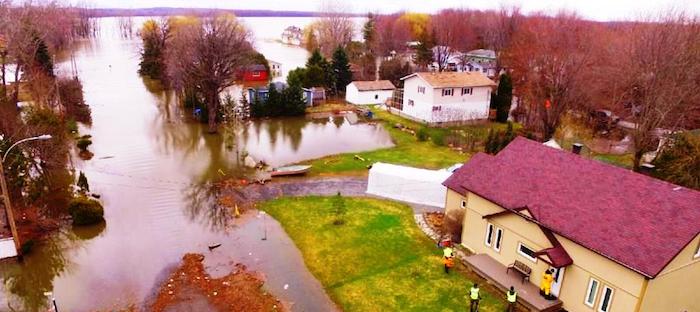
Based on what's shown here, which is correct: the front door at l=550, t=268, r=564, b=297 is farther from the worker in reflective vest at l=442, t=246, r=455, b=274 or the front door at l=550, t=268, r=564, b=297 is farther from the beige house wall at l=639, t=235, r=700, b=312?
the worker in reflective vest at l=442, t=246, r=455, b=274

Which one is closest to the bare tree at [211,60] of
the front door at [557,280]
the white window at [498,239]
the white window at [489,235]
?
the white window at [489,235]

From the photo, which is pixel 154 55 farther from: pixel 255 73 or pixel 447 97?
pixel 447 97

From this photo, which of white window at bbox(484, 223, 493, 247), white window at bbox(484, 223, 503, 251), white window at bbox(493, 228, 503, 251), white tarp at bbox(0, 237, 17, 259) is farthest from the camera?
white tarp at bbox(0, 237, 17, 259)

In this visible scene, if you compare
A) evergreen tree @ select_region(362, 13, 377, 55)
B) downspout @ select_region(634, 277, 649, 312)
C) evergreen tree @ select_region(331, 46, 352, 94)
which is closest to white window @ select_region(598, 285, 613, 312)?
downspout @ select_region(634, 277, 649, 312)

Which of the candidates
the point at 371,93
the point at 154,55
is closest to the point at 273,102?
the point at 371,93

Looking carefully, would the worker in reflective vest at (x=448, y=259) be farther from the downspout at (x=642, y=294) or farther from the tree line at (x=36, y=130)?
the tree line at (x=36, y=130)
